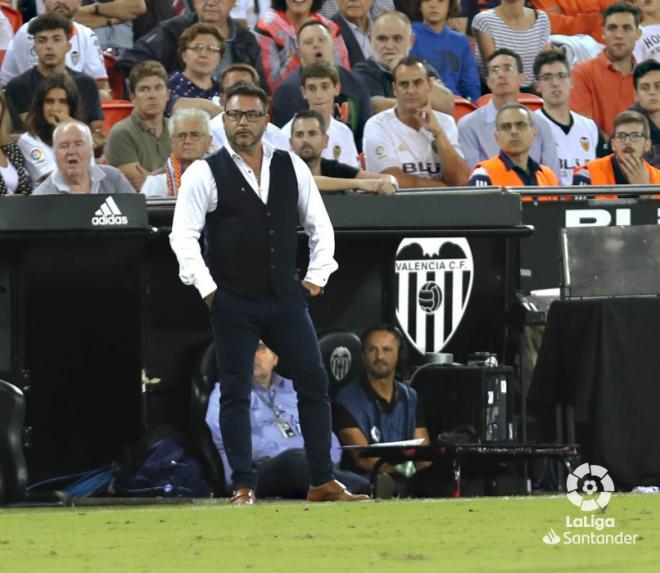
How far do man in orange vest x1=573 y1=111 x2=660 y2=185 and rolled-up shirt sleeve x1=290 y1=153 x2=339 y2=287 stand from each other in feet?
11.9

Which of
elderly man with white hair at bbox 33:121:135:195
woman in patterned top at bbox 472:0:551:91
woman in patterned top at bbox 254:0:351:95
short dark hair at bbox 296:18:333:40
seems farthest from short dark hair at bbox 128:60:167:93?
woman in patterned top at bbox 472:0:551:91

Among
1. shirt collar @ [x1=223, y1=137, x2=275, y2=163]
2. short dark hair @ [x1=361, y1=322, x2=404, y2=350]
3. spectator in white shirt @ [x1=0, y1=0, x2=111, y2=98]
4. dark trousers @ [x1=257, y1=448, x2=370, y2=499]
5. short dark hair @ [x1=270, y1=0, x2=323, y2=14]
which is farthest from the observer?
short dark hair @ [x1=270, y1=0, x2=323, y2=14]

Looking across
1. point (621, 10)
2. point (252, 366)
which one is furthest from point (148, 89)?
point (621, 10)

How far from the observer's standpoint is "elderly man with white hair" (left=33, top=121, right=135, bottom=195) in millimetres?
9805

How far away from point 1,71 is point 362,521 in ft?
20.1

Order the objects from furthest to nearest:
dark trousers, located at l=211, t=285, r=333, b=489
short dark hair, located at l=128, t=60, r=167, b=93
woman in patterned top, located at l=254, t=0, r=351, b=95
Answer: woman in patterned top, located at l=254, t=0, r=351, b=95, short dark hair, located at l=128, t=60, r=167, b=93, dark trousers, located at l=211, t=285, r=333, b=489

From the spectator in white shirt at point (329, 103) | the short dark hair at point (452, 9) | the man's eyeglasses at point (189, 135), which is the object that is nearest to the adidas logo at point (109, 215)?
the man's eyeglasses at point (189, 135)

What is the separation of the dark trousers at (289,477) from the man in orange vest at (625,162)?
3350 mm

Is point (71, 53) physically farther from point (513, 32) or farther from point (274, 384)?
point (513, 32)

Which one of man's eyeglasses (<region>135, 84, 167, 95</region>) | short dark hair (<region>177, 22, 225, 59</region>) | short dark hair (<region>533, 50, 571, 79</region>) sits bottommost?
man's eyeglasses (<region>135, 84, 167, 95</region>)

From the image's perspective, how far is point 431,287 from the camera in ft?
34.2

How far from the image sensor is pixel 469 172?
11.6 m

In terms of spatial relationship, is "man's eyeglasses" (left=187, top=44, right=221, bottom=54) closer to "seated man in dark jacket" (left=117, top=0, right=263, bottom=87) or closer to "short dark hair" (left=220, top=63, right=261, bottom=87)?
"short dark hair" (left=220, top=63, right=261, bottom=87)

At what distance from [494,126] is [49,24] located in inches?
126
